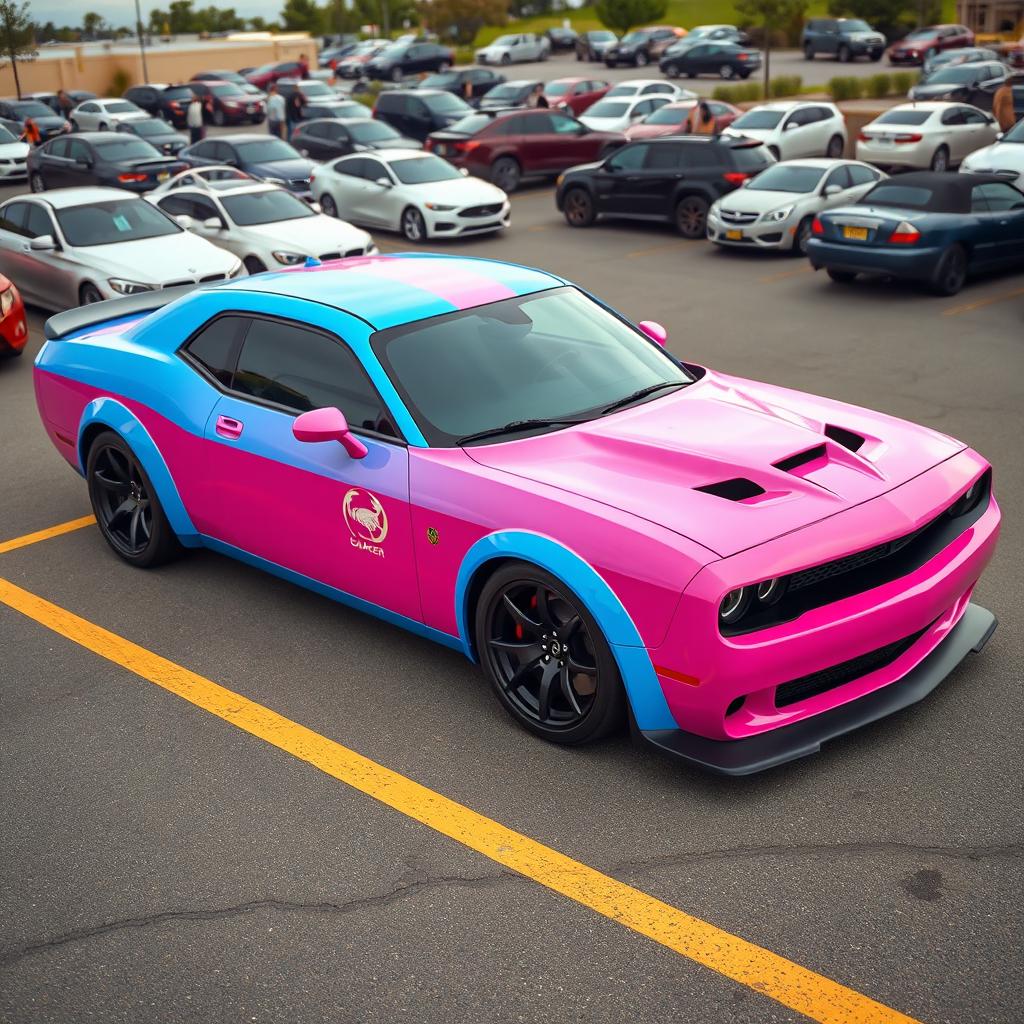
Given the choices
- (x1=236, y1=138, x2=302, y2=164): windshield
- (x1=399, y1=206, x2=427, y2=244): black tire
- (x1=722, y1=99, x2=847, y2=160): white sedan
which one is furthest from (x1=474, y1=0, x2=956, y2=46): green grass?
(x1=399, y1=206, x2=427, y2=244): black tire

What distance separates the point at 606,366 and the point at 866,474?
141 cm

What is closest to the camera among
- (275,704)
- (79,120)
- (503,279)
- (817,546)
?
(817,546)

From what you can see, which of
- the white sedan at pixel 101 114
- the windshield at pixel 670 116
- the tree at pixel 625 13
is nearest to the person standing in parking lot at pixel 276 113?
the white sedan at pixel 101 114

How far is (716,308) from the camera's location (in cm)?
1427

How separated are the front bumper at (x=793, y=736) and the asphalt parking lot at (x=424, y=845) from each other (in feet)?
0.66

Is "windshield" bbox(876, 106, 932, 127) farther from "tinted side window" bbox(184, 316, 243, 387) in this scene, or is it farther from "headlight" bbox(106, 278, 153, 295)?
"tinted side window" bbox(184, 316, 243, 387)

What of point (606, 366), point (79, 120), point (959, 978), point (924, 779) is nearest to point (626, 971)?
point (959, 978)

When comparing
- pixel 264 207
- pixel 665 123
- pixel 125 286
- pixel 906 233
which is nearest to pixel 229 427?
pixel 125 286

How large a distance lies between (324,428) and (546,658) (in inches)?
52.6

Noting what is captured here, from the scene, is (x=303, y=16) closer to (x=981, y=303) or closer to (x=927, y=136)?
(x=927, y=136)

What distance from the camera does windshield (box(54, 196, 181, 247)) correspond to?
14.0 m

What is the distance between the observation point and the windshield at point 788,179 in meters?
17.4

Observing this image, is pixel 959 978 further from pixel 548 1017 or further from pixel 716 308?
pixel 716 308

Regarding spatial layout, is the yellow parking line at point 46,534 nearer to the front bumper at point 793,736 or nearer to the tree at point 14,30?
the front bumper at point 793,736
